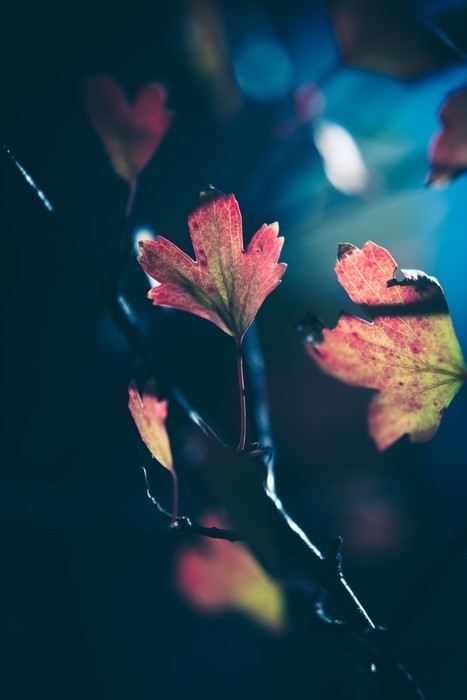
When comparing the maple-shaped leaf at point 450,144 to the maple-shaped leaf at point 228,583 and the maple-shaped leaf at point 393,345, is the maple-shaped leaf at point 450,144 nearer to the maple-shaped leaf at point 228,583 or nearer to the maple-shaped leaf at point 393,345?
the maple-shaped leaf at point 393,345

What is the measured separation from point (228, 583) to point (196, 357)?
57cm

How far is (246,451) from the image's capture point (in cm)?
29

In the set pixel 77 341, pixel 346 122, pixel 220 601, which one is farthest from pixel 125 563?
pixel 346 122

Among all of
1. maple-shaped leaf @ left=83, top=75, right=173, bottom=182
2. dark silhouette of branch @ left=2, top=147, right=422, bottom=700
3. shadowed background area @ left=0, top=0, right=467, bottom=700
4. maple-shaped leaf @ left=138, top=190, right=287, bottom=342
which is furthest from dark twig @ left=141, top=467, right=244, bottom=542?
shadowed background area @ left=0, top=0, right=467, bottom=700

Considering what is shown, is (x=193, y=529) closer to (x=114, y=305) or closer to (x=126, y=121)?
(x=114, y=305)

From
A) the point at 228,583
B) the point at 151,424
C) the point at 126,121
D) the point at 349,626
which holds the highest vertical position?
the point at 126,121

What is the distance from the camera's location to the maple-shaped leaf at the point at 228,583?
0.60 metres

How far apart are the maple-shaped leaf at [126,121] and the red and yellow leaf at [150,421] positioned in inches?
8.1

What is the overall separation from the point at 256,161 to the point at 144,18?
56 cm

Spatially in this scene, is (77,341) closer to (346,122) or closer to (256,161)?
(256,161)

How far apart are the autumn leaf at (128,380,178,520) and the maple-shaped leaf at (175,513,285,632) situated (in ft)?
1.01

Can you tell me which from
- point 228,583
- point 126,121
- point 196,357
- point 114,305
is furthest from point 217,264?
point 196,357

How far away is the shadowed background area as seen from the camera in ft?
2.76

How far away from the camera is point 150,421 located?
0.27 meters
